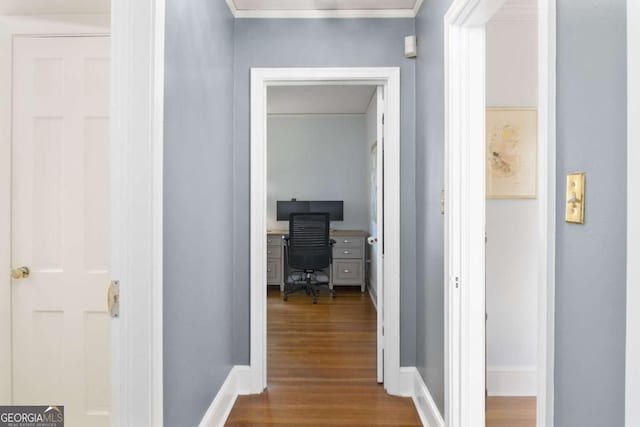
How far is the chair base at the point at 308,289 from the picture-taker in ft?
16.7

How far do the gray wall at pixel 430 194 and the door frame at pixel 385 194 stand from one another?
0.47ft

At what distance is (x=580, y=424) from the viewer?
35.9 inches

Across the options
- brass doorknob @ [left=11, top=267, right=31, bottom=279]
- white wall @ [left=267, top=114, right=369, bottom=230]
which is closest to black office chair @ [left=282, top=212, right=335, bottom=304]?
white wall @ [left=267, top=114, right=369, bottom=230]

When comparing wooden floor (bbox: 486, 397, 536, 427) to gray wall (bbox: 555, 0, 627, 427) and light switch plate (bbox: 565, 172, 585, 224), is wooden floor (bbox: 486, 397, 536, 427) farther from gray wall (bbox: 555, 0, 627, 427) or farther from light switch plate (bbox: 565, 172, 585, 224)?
light switch plate (bbox: 565, 172, 585, 224)

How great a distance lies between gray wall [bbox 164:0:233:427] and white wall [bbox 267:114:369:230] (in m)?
3.57

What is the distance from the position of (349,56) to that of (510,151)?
124 centimetres

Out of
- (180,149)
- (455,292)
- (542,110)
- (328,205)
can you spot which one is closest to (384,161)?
(455,292)

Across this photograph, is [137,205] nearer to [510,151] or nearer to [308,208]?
[510,151]

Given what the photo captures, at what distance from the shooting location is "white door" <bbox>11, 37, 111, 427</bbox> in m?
1.79

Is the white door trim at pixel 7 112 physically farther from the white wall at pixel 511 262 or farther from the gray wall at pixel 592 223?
the white wall at pixel 511 262

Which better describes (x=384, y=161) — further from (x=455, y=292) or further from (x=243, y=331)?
(x=243, y=331)

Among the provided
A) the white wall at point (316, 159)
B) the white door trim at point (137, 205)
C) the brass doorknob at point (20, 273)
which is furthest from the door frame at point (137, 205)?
the white wall at point (316, 159)

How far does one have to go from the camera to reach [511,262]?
2.59 metres
